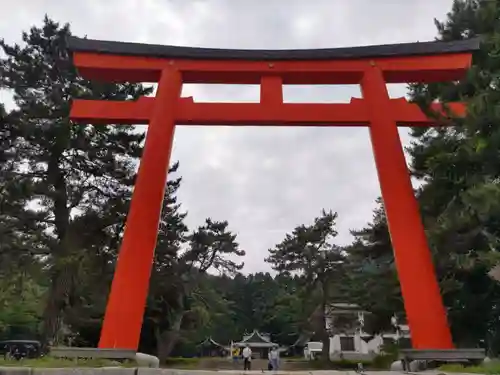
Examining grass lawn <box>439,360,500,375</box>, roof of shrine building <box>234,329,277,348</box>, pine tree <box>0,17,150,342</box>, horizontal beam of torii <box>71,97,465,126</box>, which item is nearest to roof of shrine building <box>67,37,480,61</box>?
horizontal beam of torii <box>71,97,465,126</box>

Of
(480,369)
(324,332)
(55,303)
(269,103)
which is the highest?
(269,103)

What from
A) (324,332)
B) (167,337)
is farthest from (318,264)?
(167,337)

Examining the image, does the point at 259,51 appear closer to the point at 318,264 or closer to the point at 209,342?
the point at 318,264

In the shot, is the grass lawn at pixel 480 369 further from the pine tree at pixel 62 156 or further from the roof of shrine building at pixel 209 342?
the roof of shrine building at pixel 209 342

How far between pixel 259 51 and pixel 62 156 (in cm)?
672

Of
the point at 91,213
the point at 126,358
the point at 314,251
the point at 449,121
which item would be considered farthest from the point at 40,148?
the point at 314,251

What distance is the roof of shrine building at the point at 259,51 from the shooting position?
1003 cm

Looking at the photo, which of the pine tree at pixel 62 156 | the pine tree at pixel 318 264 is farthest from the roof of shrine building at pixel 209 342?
the pine tree at pixel 62 156

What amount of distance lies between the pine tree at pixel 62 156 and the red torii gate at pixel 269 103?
12.4ft

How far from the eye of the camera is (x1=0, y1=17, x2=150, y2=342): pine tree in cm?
1314

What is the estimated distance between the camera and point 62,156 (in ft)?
45.2

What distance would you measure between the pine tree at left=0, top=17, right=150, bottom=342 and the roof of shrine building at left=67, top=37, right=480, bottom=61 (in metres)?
3.84

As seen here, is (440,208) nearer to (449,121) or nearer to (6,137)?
(449,121)

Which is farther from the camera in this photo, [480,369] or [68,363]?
[68,363]
